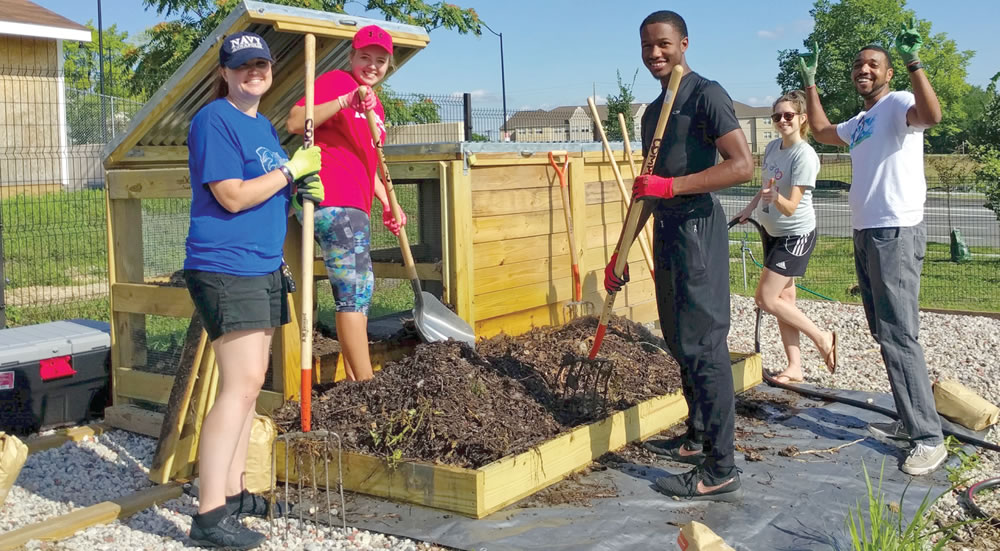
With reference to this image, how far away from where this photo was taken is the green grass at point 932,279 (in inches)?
405

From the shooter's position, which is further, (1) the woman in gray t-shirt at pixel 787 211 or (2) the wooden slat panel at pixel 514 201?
(1) the woman in gray t-shirt at pixel 787 211

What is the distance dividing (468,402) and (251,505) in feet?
3.53

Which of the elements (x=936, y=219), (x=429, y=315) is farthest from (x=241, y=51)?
(x=936, y=219)

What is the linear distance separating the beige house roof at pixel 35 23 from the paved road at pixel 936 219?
588 inches

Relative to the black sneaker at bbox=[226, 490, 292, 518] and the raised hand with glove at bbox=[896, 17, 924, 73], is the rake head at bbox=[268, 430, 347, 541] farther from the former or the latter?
the raised hand with glove at bbox=[896, 17, 924, 73]

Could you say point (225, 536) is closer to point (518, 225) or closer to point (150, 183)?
point (150, 183)

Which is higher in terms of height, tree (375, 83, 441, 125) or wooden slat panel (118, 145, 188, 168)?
tree (375, 83, 441, 125)

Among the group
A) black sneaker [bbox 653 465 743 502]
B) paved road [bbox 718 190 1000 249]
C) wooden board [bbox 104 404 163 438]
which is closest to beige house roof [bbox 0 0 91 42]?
wooden board [bbox 104 404 163 438]

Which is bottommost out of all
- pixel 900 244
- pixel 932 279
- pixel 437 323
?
pixel 932 279

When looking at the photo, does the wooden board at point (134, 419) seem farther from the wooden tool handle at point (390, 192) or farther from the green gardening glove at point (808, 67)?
the green gardening glove at point (808, 67)

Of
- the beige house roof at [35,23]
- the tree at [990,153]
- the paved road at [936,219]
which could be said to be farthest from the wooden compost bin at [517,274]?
the beige house roof at [35,23]

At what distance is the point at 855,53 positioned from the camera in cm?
4909

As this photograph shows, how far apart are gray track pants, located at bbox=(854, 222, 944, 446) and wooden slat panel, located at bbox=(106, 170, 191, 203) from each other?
131 inches

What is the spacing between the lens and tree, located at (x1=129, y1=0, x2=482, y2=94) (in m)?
14.2
